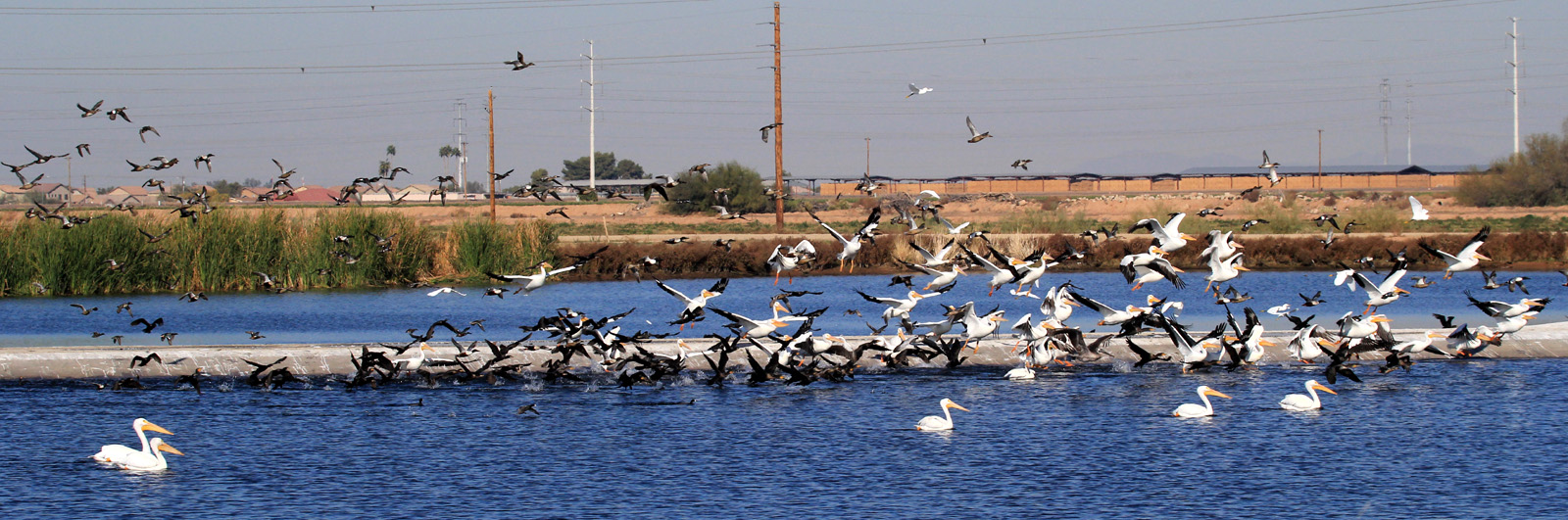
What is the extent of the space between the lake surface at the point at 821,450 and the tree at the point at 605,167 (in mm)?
145358

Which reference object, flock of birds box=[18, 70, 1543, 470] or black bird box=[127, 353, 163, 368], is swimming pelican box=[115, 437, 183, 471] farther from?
black bird box=[127, 353, 163, 368]

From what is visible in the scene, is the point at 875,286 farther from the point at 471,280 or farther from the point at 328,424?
the point at 328,424

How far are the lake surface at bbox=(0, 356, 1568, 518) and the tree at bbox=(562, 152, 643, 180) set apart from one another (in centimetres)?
14536

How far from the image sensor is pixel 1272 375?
861 inches

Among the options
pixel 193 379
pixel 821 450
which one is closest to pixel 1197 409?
pixel 821 450

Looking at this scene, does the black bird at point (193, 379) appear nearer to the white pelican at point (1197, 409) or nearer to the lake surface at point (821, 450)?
the lake surface at point (821, 450)

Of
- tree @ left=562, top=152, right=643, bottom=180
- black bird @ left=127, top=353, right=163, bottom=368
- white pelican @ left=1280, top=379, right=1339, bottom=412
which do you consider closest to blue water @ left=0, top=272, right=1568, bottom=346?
black bird @ left=127, top=353, right=163, bottom=368

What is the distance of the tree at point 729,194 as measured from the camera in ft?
269

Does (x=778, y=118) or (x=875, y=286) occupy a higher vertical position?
(x=778, y=118)

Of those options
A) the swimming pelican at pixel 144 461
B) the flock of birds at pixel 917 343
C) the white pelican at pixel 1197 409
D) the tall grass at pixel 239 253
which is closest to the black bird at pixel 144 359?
the flock of birds at pixel 917 343

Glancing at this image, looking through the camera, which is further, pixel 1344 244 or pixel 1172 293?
pixel 1344 244

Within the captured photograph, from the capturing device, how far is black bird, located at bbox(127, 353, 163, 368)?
20.8 m

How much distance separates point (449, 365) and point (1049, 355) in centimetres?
898

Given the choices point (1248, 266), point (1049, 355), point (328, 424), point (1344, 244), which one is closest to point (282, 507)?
point (328, 424)
